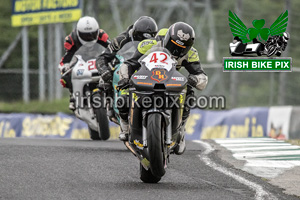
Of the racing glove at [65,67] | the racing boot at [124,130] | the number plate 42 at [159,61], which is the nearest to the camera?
the number plate 42 at [159,61]

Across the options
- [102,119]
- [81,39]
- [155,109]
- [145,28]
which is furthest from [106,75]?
[155,109]

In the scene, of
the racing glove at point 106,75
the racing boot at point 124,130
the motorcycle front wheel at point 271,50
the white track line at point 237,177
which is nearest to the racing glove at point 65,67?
the racing glove at point 106,75

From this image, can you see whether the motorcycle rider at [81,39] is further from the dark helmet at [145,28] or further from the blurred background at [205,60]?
the blurred background at [205,60]

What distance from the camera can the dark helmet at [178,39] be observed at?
7.43 m

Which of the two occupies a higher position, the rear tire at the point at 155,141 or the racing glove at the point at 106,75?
the racing glove at the point at 106,75

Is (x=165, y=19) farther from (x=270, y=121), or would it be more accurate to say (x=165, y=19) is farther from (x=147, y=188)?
(x=147, y=188)

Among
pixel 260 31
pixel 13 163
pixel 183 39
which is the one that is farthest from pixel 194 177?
pixel 260 31

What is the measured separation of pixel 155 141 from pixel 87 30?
22.2ft

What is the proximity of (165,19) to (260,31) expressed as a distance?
751 centimetres

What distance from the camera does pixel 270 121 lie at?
14.4 m

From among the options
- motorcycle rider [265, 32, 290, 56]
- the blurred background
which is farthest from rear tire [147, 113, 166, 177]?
motorcycle rider [265, 32, 290, 56]

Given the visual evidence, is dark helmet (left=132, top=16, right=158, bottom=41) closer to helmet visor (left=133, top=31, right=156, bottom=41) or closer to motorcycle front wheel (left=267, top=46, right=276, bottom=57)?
helmet visor (left=133, top=31, right=156, bottom=41)

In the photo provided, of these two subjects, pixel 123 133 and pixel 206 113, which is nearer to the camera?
pixel 123 133

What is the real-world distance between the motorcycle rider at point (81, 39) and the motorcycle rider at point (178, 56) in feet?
18.1
